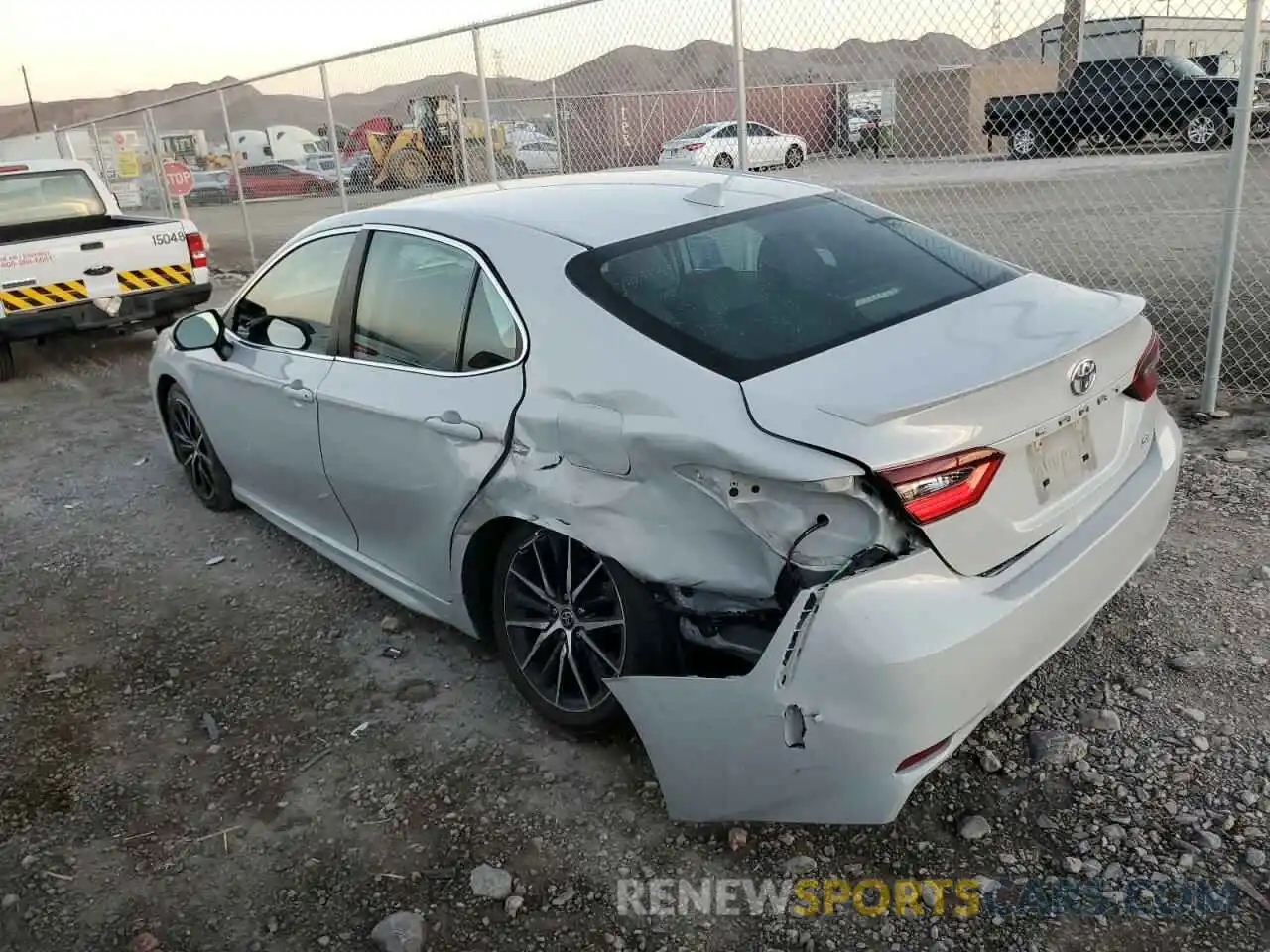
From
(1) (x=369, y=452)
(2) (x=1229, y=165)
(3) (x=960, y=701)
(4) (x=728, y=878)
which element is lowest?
(4) (x=728, y=878)

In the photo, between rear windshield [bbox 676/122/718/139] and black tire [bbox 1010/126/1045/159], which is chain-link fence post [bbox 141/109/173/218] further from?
black tire [bbox 1010/126/1045/159]

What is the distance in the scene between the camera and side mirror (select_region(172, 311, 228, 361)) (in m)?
4.46

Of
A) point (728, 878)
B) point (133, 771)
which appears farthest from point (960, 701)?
point (133, 771)

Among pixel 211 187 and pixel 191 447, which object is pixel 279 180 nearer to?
pixel 211 187

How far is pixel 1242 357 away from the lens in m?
6.12

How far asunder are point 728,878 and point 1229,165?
14.2 feet

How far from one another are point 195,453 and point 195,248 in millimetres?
4746

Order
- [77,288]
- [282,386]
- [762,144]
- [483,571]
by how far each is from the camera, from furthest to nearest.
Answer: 1. [77,288]
2. [762,144]
3. [282,386]
4. [483,571]

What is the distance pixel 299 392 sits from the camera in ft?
12.8

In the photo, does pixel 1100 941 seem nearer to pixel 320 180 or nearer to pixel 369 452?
pixel 369 452

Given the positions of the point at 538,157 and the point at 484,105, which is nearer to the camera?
the point at 484,105

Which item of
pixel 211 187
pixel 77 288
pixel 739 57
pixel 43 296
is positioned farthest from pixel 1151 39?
pixel 211 187

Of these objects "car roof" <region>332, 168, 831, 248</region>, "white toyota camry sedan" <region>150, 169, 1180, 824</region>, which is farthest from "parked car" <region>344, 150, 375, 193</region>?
"white toyota camry sedan" <region>150, 169, 1180, 824</region>

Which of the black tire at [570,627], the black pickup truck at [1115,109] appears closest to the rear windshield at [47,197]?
the black pickup truck at [1115,109]
